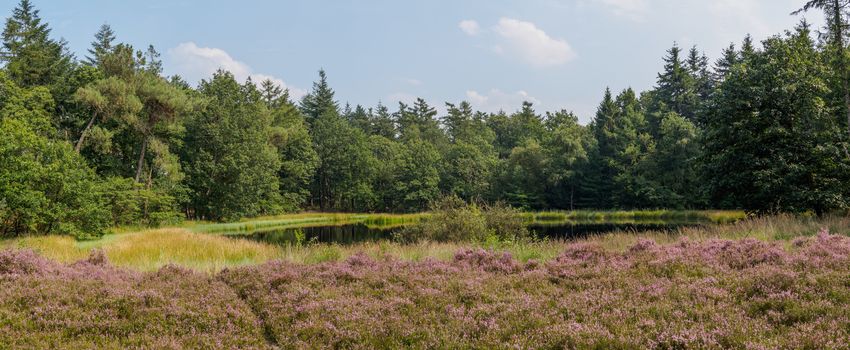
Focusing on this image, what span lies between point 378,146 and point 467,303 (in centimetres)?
8117

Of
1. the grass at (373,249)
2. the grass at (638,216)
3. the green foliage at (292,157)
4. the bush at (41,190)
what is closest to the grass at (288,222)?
the green foliage at (292,157)

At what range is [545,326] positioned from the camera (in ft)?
21.9

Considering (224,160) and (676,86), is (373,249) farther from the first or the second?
(676,86)

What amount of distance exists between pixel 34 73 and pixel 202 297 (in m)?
47.7

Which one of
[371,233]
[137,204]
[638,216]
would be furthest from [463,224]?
[638,216]

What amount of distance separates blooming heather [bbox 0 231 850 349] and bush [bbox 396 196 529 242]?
38.9 feet

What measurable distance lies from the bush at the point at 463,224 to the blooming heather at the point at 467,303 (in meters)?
11.9

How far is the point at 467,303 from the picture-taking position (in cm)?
838

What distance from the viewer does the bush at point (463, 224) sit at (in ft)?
76.5

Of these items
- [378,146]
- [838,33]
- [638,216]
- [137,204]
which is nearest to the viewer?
[838,33]

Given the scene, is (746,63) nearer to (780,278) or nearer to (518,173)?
(780,278)

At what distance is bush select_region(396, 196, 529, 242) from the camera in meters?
23.3

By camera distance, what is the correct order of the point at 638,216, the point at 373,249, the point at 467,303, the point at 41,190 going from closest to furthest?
the point at 467,303, the point at 373,249, the point at 41,190, the point at 638,216

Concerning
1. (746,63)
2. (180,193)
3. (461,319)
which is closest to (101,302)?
(461,319)
